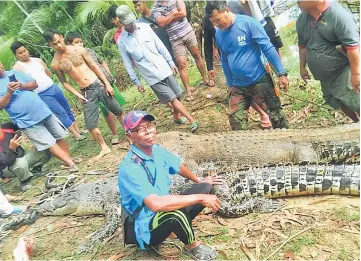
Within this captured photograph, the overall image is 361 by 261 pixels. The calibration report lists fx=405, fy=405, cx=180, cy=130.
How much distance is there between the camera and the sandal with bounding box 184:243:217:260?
3186 millimetres

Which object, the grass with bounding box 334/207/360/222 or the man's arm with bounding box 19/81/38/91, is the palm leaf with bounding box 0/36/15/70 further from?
the grass with bounding box 334/207/360/222

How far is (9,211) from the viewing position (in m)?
→ 4.65

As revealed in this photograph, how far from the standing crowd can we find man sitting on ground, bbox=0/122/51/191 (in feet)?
0.04

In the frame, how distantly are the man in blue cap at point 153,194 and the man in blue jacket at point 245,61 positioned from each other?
1.74 metres

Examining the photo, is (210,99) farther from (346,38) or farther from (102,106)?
(346,38)

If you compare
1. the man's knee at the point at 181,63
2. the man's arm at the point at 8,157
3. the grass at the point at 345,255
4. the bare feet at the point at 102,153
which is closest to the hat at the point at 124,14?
the man's knee at the point at 181,63

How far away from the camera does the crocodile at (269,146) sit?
4.50 meters

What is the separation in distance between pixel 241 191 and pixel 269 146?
83 centimetres

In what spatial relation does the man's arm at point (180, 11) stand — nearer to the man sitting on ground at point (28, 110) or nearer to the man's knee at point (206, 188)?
the man sitting on ground at point (28, 110)

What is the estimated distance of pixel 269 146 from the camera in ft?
15.6

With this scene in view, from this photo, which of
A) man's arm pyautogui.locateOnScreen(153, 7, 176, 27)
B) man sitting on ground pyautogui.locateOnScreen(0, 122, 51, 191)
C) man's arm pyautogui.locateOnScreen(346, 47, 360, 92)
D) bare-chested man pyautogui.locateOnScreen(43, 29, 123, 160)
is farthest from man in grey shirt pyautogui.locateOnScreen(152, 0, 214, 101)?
man's arm pyautogui.locateOnScreen(346, 47, 360, 92)

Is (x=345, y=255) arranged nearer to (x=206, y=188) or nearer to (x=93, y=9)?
(x=206, y=188)

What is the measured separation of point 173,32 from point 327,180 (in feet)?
11.0

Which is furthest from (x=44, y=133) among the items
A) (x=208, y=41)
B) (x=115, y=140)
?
(x=208, y=41)
